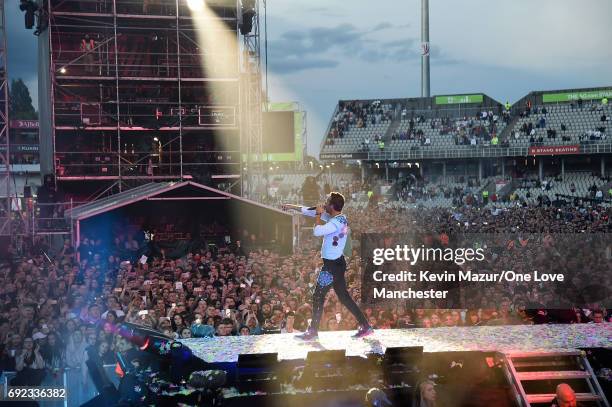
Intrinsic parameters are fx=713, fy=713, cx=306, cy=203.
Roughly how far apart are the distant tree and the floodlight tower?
39.6 m

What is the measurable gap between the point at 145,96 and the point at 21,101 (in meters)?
53.1

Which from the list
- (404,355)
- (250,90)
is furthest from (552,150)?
(404,355)

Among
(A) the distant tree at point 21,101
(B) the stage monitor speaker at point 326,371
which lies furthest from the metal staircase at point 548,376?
(A) the distant tree at point 21,101

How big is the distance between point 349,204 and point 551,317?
2992 cm

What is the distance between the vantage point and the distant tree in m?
70.0

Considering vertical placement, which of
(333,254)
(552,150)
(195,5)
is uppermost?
(195,5)

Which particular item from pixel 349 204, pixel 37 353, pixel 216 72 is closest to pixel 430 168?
pixel 349 204

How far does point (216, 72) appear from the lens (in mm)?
24875

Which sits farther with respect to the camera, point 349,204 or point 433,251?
point 349,204

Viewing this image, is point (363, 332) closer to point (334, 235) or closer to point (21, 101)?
point (334, 235)

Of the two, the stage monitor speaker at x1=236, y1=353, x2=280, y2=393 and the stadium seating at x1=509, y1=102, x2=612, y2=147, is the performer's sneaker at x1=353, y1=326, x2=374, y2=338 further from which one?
the stadium seating at x1=509, y1=102, x2=612, y2=147

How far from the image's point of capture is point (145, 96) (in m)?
24.8

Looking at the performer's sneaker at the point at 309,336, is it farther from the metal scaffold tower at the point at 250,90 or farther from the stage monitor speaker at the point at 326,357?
the metal scaffold tower at the point at 250,90

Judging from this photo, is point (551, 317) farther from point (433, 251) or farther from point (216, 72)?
point (216, 72)
